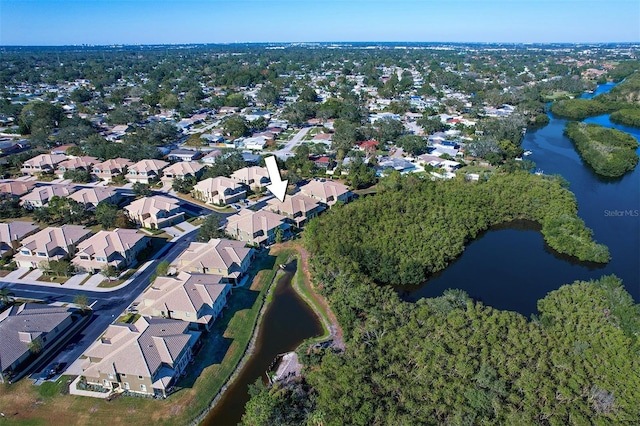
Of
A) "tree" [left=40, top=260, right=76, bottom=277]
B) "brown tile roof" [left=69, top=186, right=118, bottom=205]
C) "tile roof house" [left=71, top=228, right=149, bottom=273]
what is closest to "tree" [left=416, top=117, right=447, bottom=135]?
"brown tile roof" [left=69, top=186, right=118, bottom=205]

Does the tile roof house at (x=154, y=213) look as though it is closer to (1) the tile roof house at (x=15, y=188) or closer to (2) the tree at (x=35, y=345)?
(1) the tile roof house at (x=15, y=188)

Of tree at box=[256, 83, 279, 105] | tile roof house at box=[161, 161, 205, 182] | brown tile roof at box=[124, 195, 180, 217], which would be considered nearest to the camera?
brown tile roof at box=[124, 195, 180, 217]

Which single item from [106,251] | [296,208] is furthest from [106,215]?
[296,208]

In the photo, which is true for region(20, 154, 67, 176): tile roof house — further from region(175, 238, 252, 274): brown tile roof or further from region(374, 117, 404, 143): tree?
region(374, 117, 404, 143): tree

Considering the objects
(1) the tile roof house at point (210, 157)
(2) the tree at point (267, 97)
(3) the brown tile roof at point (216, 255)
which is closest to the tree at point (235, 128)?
(1) the tile roof house at point (210, 157)

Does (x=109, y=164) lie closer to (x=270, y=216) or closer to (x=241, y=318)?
(x=270, y=216)

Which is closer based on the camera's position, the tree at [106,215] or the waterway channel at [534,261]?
the waterway channel at [534,261]

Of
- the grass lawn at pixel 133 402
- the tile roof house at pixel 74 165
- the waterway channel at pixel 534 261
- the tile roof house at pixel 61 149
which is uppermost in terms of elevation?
the tile roof house at pixel 61 149
